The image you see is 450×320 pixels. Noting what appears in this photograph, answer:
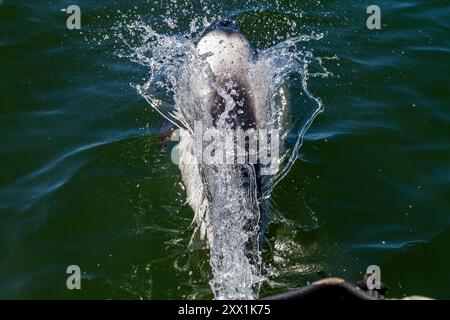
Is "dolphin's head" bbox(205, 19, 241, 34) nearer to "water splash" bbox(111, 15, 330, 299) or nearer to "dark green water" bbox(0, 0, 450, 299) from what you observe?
"water splash" bbox(111, 15, 330, 299)

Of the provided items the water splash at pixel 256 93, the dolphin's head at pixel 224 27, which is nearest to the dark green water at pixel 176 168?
the water splash at pixel 256 93

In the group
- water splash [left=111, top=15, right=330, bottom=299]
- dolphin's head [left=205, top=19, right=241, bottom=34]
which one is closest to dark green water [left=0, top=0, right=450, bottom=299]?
water splash [left=111, top=15, right=330, bottom=299]

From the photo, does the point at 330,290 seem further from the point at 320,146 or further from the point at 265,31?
the point at 265,31

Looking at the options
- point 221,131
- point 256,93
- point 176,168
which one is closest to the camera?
point 221,131

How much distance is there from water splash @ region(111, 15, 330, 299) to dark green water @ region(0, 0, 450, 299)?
0.58 feet

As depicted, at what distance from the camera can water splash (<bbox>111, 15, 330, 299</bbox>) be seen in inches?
264

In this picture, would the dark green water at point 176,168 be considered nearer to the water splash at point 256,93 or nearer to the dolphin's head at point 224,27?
the water splash at point 256,93

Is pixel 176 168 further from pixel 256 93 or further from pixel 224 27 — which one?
pixel 224 27

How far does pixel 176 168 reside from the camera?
842 cm

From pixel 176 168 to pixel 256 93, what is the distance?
4.30ft

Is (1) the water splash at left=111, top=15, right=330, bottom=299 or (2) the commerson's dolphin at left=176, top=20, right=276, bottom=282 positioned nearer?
(1) the water splash at left=111, top=15, right=330, bottom=299

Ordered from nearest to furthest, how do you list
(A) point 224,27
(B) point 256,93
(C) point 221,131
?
(C) point 221,131, (B) point 256,93, (A) point 224,27

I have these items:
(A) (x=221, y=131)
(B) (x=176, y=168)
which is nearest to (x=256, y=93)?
(A) (x=221, y=131)
